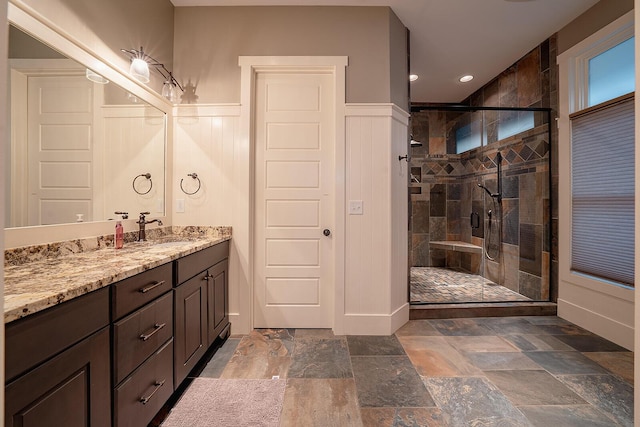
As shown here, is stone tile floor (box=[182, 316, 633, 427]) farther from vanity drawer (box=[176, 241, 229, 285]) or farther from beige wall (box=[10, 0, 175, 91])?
beige wall (box=[10, 0, 175, 91])

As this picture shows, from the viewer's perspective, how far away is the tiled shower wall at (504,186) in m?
2.89

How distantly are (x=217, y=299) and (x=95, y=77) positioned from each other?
174 centimetres

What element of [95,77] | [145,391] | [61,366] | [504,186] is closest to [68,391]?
[61,366]

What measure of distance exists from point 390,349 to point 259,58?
9.16 ft

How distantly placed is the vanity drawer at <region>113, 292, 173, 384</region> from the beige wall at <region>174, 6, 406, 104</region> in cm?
190

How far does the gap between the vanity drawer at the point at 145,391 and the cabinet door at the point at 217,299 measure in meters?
0.53

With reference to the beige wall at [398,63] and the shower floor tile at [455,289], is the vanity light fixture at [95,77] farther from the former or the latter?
the shower floor tile at [455,289]

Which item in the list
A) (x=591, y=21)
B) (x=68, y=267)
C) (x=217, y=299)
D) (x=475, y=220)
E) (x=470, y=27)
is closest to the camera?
(x=68, y=267)

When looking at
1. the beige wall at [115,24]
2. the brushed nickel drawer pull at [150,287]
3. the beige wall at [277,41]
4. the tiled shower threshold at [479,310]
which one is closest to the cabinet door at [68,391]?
the brushed nickel drawer pull at [150,287]

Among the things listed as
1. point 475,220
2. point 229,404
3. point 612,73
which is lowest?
point 229,404

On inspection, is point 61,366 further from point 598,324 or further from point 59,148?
point 598,324

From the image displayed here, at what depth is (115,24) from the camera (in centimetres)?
182

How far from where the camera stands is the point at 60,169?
57.7 inches

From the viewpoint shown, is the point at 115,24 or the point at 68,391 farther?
the point at 115,24
